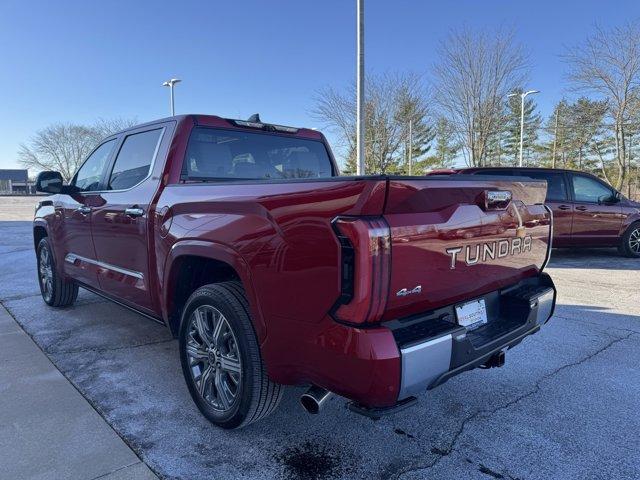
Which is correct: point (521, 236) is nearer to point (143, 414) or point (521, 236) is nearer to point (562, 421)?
point (562, 421)

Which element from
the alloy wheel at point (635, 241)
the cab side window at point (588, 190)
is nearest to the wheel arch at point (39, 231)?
the cab side window at point (588, 190)

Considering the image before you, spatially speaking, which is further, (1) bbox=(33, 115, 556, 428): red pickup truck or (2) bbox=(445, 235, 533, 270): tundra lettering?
(2) bbox=(445, 235, 533, 270): tundra lettering

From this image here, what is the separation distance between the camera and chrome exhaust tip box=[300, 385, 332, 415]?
2162 millimetres

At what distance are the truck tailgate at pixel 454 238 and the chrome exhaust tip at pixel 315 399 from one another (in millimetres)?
513

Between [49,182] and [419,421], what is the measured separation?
4006mm

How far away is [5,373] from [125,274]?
→ 1193mm

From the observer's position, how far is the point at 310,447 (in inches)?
103

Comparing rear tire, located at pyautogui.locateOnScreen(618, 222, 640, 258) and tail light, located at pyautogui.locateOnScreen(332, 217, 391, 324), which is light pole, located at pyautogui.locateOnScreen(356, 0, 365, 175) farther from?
tail light, located at pyautogui.locateOnScreen(332, 217, 391, 324)

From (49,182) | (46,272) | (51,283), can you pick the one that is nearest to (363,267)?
(49,182)

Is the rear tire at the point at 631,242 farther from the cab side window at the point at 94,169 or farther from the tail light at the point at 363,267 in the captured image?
the cab side window at the point at 94,169

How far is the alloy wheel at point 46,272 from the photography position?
5418 millimetres

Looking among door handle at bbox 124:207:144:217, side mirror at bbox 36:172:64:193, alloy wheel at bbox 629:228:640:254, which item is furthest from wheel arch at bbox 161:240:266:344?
alloy wheel at bbox 629:228:640:254

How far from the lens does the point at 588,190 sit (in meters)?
8.84

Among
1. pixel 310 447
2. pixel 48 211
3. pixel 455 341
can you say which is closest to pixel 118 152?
pixel 48 211
